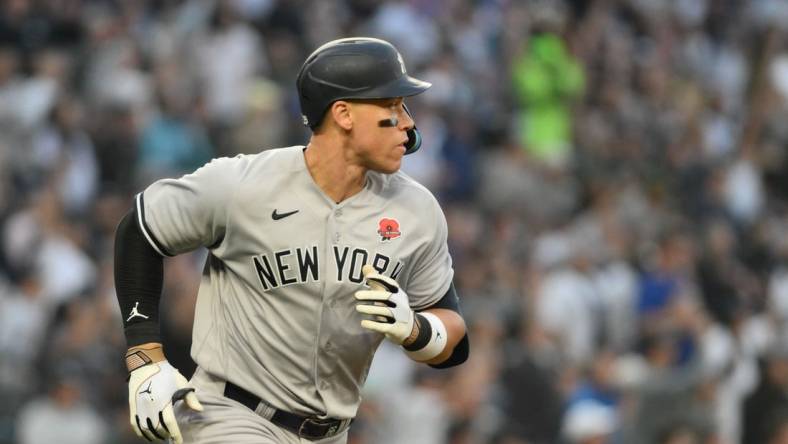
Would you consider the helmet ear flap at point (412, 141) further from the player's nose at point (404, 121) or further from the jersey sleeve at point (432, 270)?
the jersey sleeve at point (432, 270)

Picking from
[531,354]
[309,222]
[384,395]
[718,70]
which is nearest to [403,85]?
[309,222]

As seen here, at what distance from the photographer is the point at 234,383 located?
513cm

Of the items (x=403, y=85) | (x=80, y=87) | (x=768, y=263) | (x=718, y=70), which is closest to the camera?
(x=403, y=85)

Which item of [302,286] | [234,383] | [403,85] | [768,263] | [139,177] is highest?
[403,85]

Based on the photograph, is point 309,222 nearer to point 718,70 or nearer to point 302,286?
point 302,286

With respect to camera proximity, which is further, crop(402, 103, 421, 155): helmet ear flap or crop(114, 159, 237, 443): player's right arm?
crop(402, 103, 421, 155): helmet ear flap

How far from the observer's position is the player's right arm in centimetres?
491

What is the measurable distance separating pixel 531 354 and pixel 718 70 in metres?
7.32

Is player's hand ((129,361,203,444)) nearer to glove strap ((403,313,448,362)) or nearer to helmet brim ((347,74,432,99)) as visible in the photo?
glove strap ((403,313,448,362))

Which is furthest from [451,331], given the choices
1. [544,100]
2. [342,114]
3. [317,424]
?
[544,100]

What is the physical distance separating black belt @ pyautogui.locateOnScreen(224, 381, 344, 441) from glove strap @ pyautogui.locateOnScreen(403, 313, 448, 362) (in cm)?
37

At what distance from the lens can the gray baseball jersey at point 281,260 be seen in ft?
16.5

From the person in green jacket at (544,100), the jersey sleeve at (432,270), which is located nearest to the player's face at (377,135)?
the jersey sleeve at (432,270)

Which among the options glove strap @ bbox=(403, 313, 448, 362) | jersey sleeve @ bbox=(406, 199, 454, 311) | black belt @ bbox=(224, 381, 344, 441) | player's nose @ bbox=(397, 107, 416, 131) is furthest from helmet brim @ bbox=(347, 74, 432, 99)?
black belt @ bbox=(224, 381, 344, 441)
